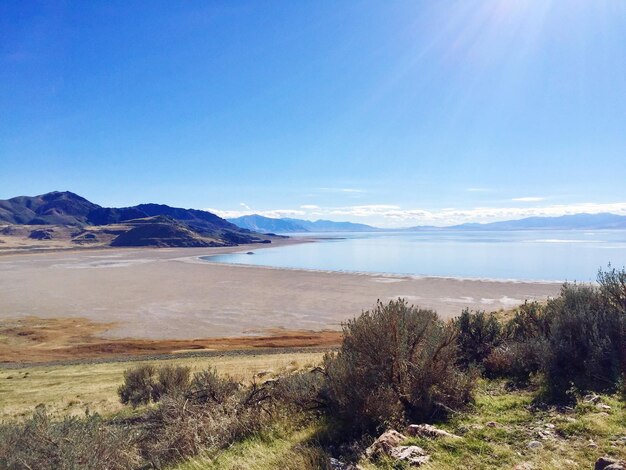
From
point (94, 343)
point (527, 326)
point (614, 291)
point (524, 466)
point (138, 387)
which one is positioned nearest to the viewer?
point (524, 466)

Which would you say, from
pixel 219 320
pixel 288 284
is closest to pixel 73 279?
pixel 288 284

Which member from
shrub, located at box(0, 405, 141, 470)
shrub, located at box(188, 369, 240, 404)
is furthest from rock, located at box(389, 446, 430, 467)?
shrub, located at box(188, 369, 240, 404)

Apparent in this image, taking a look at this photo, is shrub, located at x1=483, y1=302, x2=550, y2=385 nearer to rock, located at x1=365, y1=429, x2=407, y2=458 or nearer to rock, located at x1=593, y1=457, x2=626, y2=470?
rock, located at x1=593, y1=457, x2=626, y2=470

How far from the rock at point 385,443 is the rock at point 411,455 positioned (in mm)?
75

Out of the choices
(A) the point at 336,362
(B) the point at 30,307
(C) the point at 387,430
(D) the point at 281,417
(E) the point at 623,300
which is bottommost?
(B) the point at 30,307

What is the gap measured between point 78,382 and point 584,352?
53.1ft

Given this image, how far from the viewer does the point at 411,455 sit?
420cm

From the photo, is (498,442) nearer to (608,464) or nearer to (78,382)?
(608,464)

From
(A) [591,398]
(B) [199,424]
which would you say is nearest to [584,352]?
(A) [591,398]

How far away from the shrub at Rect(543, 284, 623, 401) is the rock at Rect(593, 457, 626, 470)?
2.07m

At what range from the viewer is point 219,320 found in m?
32.6

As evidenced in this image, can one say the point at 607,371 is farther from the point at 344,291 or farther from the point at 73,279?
the point at 73,279

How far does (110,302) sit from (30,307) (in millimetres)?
6629

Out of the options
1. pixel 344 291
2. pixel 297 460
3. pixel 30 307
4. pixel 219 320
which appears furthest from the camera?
pixel 344 291
